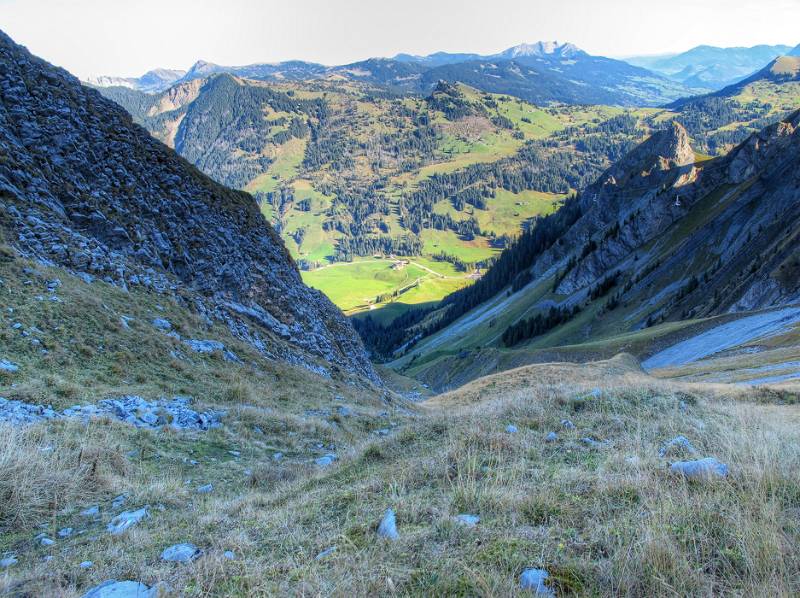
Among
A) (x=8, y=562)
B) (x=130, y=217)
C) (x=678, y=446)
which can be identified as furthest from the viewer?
(x=130, y=217)

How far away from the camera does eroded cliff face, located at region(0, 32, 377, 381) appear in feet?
68.7

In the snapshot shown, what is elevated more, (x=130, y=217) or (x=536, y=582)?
(x=130, y=217)

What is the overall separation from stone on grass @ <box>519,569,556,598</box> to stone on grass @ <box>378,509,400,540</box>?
1.47m

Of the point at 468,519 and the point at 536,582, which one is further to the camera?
the point at 468,519

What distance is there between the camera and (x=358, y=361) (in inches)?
1622

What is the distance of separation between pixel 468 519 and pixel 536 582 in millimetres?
1370

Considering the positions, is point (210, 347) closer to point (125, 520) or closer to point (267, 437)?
point (267, 437)

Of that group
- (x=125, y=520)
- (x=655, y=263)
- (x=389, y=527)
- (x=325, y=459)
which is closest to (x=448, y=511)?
(x=389, y=527)

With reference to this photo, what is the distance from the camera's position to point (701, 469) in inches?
238

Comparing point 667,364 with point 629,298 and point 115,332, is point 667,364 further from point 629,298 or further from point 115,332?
point 115,332

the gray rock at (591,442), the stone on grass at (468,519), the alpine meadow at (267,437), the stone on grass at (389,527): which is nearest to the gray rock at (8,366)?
the alpine meadow at (267,437)

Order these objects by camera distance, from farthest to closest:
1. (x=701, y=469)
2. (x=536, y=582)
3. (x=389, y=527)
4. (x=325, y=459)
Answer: (x=325, y=459) → (x=701, y=469) → (x=389, y=527) → (x=536, y=582)

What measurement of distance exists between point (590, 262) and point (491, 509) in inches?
4186

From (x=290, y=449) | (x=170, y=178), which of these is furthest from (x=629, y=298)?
(x=290, y=449)
